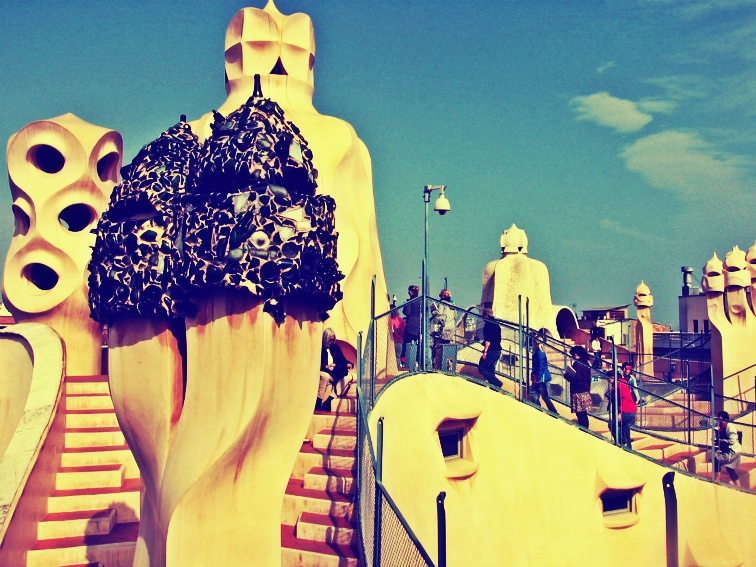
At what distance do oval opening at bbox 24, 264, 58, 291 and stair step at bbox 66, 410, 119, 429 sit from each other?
4.23m

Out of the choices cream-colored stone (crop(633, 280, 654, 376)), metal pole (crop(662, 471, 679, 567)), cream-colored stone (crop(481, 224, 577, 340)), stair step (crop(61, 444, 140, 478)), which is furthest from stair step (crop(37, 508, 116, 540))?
cream-colored stone (crop(633, 280, 654, 376))

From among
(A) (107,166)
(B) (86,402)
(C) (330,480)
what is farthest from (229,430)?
(A) (107,166)

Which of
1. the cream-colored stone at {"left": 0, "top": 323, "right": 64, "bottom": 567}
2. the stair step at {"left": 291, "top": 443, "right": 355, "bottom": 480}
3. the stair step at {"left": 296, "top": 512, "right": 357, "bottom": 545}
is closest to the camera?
the stair step at {"left": 296, "top": 512, "right": 357, "bottom": 545}

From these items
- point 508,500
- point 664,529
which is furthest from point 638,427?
point 508,500

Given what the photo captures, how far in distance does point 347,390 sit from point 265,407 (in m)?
4.62

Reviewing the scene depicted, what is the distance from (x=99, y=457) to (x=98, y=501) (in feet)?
2.58

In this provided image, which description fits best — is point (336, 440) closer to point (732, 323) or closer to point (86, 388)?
point (86, 388)

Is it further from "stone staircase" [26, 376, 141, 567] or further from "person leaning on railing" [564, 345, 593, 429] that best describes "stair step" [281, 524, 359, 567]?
"person leaning on railing" [564, 345, 593, 429]

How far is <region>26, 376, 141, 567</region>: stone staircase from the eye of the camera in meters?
8.04

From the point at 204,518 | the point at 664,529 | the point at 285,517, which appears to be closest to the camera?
the point at 204,518

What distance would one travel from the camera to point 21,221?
45.1 feet

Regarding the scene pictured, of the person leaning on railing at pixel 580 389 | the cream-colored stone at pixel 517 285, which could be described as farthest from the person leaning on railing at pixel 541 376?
the cream-colored stone at pixel 517 285

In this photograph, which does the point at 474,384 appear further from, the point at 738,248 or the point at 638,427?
the point at 738,248

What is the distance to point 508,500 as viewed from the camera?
9875 millimetres
